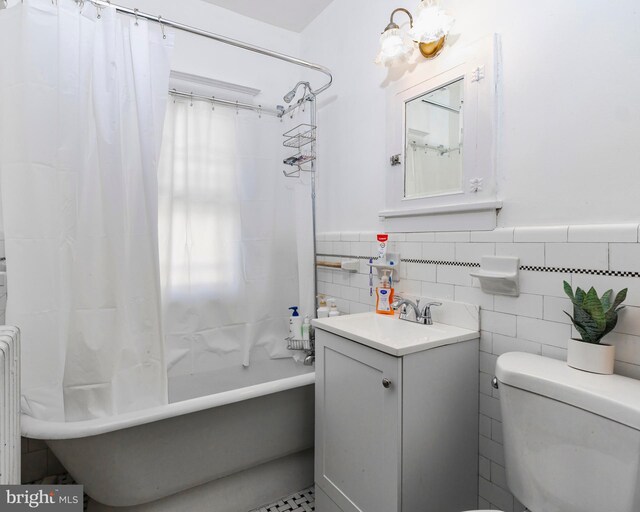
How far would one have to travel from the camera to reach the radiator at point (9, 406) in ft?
3.04

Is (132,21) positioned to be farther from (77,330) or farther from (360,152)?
(77,330)

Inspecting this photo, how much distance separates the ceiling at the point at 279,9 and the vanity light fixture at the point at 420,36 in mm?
835

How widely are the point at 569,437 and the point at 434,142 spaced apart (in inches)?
43.6

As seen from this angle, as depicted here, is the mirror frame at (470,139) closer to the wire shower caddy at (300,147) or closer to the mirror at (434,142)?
the mirror at (434,142)

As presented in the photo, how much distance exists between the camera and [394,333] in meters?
1.25

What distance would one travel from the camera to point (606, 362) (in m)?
0.90

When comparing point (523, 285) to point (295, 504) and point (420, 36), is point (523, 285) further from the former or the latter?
point (295, 504)

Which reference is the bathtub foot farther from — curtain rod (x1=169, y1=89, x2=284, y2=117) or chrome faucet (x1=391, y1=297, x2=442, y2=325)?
curtain rod (x1=169, y1=89, x2=284, y2=117)

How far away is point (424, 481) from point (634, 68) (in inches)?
52.0

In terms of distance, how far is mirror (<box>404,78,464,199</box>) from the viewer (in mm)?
1349

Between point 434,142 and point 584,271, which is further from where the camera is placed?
point 434,142

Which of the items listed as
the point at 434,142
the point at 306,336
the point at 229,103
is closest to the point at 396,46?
the point at 434,142

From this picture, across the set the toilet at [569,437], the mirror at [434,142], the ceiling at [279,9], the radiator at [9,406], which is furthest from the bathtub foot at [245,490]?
the ceiling at [279,9]

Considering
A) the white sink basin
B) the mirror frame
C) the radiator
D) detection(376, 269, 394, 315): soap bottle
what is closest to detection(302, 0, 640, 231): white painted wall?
the mirror frame
